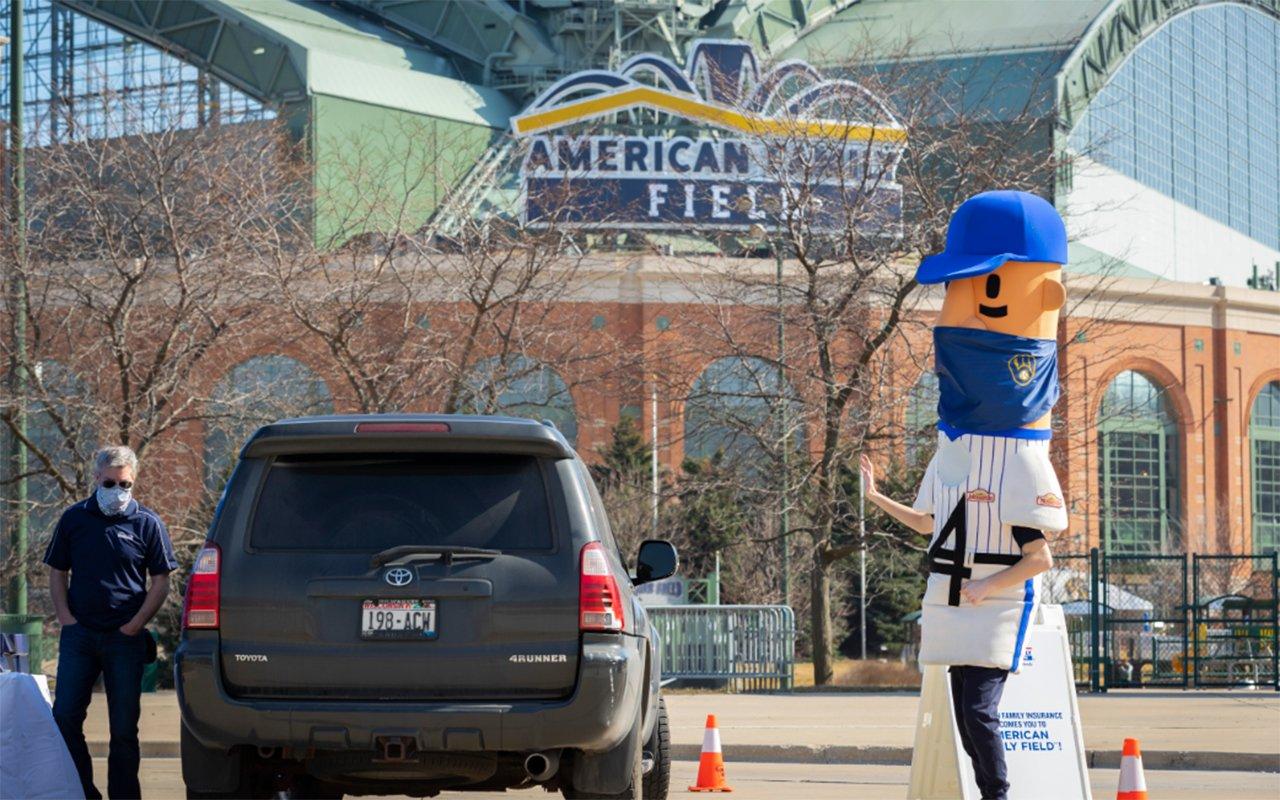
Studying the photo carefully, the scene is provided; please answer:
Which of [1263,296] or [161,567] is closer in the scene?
[161,567]

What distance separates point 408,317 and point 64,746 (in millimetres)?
16938

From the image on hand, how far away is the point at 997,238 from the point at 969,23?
6518 centimetres

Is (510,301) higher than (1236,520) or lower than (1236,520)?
higher

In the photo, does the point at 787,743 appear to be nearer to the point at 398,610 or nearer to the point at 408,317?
the point at 398,610

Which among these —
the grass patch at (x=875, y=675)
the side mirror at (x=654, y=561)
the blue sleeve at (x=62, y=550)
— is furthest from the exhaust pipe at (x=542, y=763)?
the grass patch at (x=875, y=675)

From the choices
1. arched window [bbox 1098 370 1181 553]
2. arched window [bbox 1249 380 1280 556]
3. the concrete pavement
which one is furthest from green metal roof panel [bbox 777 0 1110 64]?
the concrete pavement

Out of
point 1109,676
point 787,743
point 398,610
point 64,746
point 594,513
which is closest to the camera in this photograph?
point 398,610

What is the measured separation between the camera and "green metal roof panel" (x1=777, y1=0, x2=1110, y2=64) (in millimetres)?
68938

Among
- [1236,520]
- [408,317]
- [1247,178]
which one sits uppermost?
[1247,178]

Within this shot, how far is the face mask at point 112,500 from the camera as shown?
937 centimetres

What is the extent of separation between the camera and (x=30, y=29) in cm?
7144

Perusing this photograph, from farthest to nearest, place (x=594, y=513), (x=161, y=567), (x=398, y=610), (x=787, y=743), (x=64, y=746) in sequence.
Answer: (x=787, y=743) → (x=161, y=567) → (x=64, y=746) → (x=594, y=513) → (x=398, y=610)

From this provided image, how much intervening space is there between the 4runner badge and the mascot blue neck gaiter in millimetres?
2303

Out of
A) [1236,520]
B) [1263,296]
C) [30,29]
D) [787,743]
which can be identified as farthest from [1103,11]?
[787,743]
